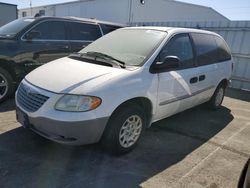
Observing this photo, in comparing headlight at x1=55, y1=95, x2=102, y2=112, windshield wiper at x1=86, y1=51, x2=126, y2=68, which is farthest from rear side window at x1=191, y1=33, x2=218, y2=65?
headlight at x1=55, y1=95, x2=102, y2=112

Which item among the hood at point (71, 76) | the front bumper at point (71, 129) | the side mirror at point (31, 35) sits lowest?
the front bumper at point (71, 129)

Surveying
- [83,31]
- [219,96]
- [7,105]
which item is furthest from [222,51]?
[7,105]

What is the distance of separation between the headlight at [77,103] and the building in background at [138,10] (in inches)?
689

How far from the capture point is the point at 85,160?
3.30 meters

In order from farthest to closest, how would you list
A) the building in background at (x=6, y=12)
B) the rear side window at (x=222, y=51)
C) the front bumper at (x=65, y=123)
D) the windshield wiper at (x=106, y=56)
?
the building in background at (x=6, y=12) → the rear side window at (x=222, y=51) → the windshield wiper at (x=106, y=56) → the front bumper at (x=65, y=123)

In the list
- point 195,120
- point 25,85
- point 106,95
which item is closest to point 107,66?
point 106,95

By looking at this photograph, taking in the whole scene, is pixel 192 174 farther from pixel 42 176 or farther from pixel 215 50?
pixel 215 50

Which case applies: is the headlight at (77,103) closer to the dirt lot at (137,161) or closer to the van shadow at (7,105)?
the dirt lot at (137,161)

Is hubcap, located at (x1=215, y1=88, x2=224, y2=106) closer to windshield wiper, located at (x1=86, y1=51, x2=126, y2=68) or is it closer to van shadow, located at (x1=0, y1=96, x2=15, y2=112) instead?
windshield wiper, located at (x1=86, y1=51, x2=126, y2=68)

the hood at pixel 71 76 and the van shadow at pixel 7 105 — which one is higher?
the hood at pixel 71 76

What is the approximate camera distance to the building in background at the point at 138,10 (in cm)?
2134

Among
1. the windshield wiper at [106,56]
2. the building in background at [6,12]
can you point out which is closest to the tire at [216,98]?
the windshield wiper at [106,56]

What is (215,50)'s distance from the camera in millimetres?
5219

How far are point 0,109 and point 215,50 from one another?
14.2 ft
